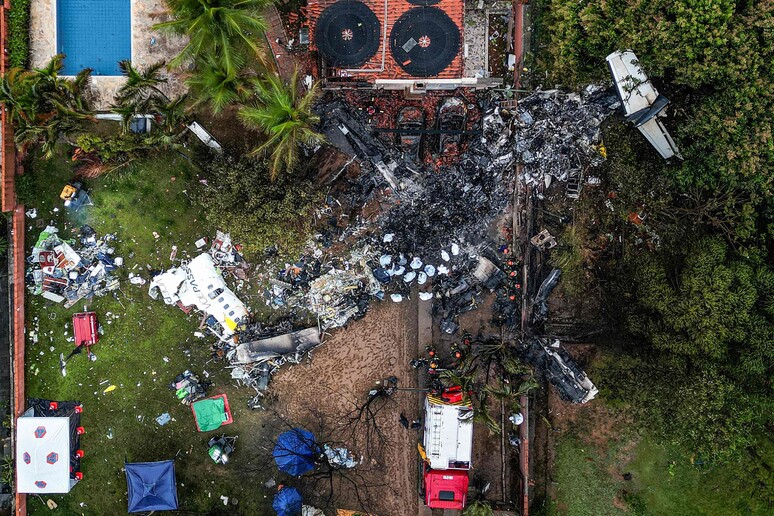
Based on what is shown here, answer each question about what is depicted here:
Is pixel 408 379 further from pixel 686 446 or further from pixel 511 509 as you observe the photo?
pixel 686 446

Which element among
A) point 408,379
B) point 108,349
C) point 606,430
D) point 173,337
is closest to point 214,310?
point 173,337

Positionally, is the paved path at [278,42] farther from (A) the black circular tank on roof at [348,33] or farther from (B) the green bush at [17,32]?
(B) the green bush at [17,32]

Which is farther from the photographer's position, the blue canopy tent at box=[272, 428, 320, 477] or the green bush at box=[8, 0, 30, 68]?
the blue canopy tent at box=[272, 428, 320, 477]

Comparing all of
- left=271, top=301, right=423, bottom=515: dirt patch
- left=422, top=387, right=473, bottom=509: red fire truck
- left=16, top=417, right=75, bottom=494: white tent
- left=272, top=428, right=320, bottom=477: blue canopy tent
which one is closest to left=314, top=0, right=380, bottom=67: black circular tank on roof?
left=271, top=301, right=423, bottom=515: dirt patch

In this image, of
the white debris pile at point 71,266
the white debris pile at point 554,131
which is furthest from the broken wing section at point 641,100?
the white debris pile at point 71,266

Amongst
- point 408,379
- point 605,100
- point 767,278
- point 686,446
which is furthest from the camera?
point 408,379

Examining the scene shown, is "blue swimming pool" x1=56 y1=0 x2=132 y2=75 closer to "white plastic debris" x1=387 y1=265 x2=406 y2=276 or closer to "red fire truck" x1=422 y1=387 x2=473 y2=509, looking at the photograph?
"white plastic debris" x1=387 y1=265 x2=406 y2=276
